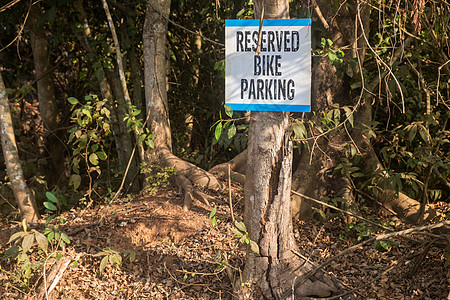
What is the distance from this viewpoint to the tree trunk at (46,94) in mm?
6862

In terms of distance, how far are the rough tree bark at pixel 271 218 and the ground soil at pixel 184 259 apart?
27 cm

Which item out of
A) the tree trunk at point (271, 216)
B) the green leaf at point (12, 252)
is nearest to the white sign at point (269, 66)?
the tree trunk at point (271, 216)

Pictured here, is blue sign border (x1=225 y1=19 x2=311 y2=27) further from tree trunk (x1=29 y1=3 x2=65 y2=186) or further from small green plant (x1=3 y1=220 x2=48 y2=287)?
tree trunk (x1=29 y1=3 x2=65 y2=186)

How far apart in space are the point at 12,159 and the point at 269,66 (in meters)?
3.22

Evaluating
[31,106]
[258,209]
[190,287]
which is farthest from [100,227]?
[31,106]

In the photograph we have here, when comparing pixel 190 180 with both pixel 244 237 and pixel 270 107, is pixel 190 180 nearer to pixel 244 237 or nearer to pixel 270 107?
pixel 244 237

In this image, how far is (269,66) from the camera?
3.12 m

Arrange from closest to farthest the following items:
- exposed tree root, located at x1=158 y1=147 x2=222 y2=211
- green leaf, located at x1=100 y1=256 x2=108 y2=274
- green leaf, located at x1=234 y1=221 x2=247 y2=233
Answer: green leaf, located at x1=234 y1=221 x2=247 y2=233, green leaf, located at x1=100 y1=256 x2=108 y2=274, exposed tree root, located at x1=158 y1=147 x2=222 y2=211

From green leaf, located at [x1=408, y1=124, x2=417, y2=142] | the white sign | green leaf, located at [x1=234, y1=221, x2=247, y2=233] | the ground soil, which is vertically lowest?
the ground soil

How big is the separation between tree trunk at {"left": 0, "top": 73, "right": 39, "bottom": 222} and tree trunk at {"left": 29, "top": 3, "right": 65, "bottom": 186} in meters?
1.95

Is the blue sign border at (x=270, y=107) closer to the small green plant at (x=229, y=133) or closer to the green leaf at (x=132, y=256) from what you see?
→ the small green plant at (x=229, y=133)

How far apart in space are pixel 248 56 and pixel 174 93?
4367 millimetres

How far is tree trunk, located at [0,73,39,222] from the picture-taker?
480 centimetres

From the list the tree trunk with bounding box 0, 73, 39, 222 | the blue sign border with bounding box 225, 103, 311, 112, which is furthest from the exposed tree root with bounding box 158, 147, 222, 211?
the blue sign border with bounding box 225, 103, 311, 112
